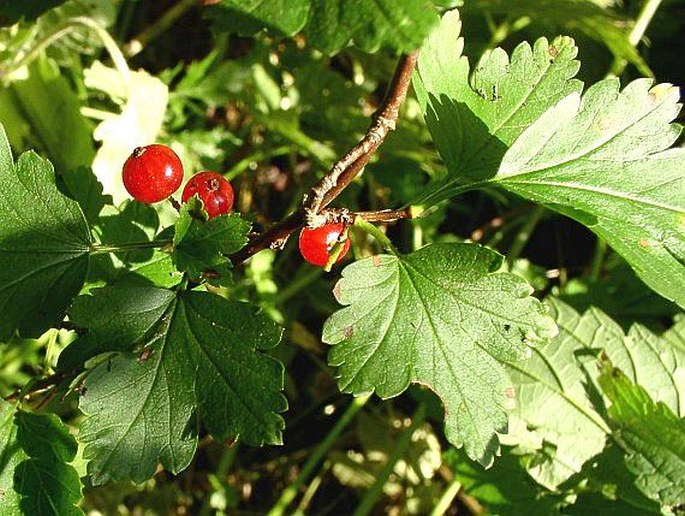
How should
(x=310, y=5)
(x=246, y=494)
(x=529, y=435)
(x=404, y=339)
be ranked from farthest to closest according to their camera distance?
(x=246, y=494)
(x=529, y=435)
(x=404, y=339)
(x=310, y=5)

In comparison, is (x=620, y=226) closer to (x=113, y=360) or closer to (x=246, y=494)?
(x=113, y=360)

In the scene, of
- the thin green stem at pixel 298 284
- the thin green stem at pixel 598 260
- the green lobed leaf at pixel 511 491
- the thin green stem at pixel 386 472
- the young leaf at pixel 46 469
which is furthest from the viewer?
the thin green stem at pixel 598 260

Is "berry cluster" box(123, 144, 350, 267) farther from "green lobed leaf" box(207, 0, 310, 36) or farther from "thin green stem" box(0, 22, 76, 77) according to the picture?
"thin green stem" box(0, 22, 76, 77)

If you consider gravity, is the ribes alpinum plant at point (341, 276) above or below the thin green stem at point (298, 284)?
above

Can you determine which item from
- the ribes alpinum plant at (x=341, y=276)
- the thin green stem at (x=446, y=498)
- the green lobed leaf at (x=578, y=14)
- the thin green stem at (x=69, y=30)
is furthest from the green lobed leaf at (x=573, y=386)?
the thin green stem at (x=69, y=30)

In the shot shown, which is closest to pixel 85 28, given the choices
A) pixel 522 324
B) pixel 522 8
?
pixel 522 8

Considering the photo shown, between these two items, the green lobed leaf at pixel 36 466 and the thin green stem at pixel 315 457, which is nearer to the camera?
the green lobed leaf at pixel 36 466

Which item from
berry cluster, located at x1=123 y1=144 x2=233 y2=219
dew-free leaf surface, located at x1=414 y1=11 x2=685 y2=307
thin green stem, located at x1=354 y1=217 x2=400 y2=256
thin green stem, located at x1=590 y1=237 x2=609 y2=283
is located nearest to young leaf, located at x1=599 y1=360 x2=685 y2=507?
dew-free leaf surface, located at x1=414 y1=11 x2=685 y2=307

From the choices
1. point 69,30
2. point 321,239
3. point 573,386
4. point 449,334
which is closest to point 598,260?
point 573,386

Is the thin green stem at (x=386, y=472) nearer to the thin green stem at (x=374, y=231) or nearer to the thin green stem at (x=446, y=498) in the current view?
the thin green stem at (x=446, y=498)
